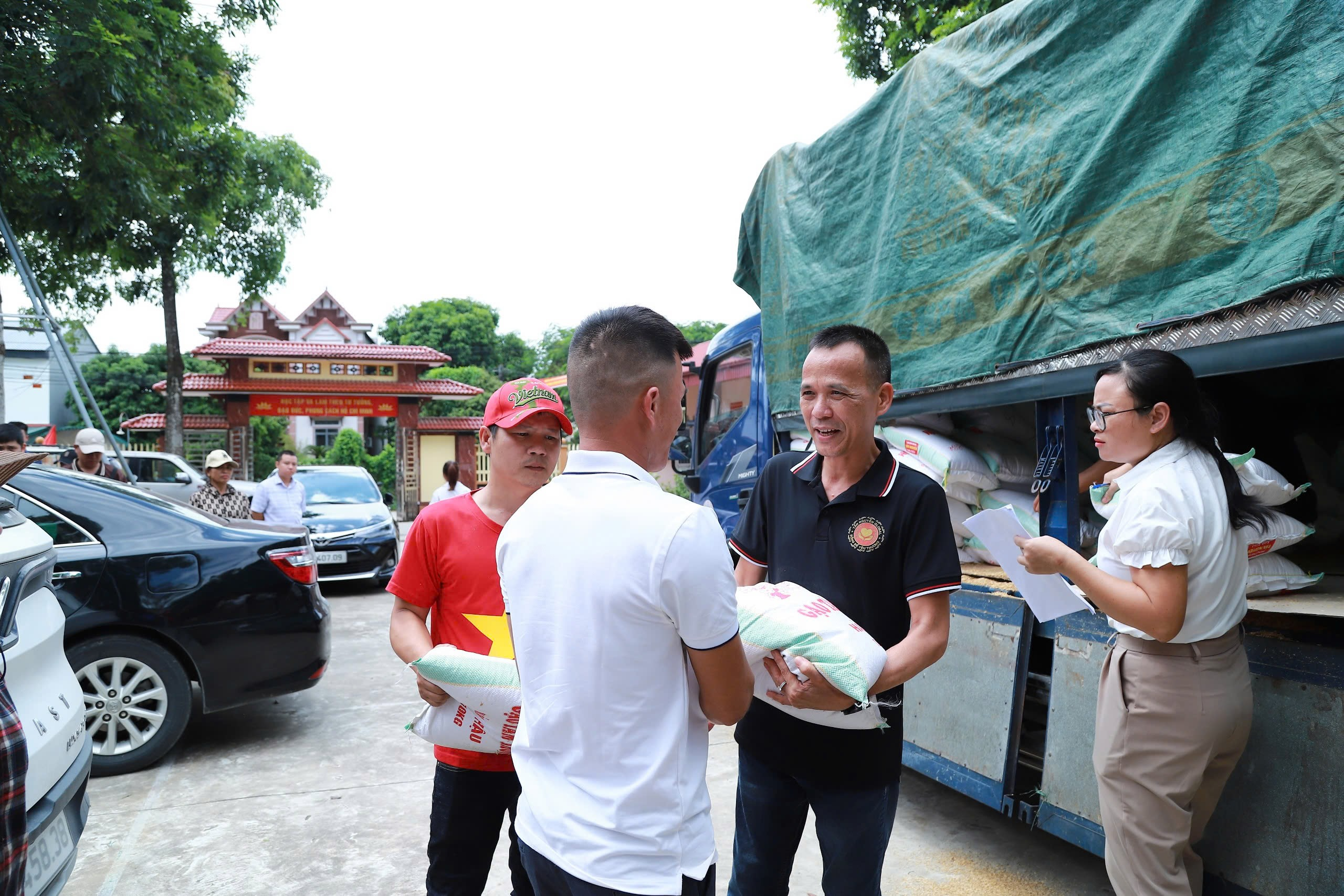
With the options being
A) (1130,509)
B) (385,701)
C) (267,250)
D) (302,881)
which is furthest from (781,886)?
(267,250)

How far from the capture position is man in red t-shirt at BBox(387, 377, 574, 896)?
87.4 inches

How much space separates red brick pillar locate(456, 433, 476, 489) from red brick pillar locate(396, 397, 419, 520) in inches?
120

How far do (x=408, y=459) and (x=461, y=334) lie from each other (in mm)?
24872

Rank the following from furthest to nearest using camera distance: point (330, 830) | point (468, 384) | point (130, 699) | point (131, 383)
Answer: point (131, 383)
point (468, 384)
point (130, 699)
point (330, 830)

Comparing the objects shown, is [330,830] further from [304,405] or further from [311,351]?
[311,351]

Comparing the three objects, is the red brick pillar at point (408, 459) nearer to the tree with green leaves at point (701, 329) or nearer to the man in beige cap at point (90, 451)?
the man in beige cap at point (90, 451)

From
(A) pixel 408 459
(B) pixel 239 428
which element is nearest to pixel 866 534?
(B) pixel 239 428

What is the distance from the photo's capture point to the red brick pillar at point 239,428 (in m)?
21.7

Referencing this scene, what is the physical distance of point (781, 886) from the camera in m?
2.20

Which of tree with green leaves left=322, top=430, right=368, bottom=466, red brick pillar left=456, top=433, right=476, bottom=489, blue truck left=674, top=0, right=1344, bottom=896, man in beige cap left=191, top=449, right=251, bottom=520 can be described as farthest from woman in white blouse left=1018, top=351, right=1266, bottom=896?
tree with green leaves left=322, top=430, right=368, bottom=466

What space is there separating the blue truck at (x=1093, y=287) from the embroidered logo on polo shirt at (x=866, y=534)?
1.13 m

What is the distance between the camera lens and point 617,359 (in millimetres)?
1454

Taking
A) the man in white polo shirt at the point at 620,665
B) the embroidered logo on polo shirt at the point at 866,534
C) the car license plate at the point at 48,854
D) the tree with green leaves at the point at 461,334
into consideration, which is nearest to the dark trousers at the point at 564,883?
the man in white polo shirt at the point at 620,665

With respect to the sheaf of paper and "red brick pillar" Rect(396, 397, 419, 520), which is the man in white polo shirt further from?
"red brick pillar" Rect(396, 397, 419, 520)
